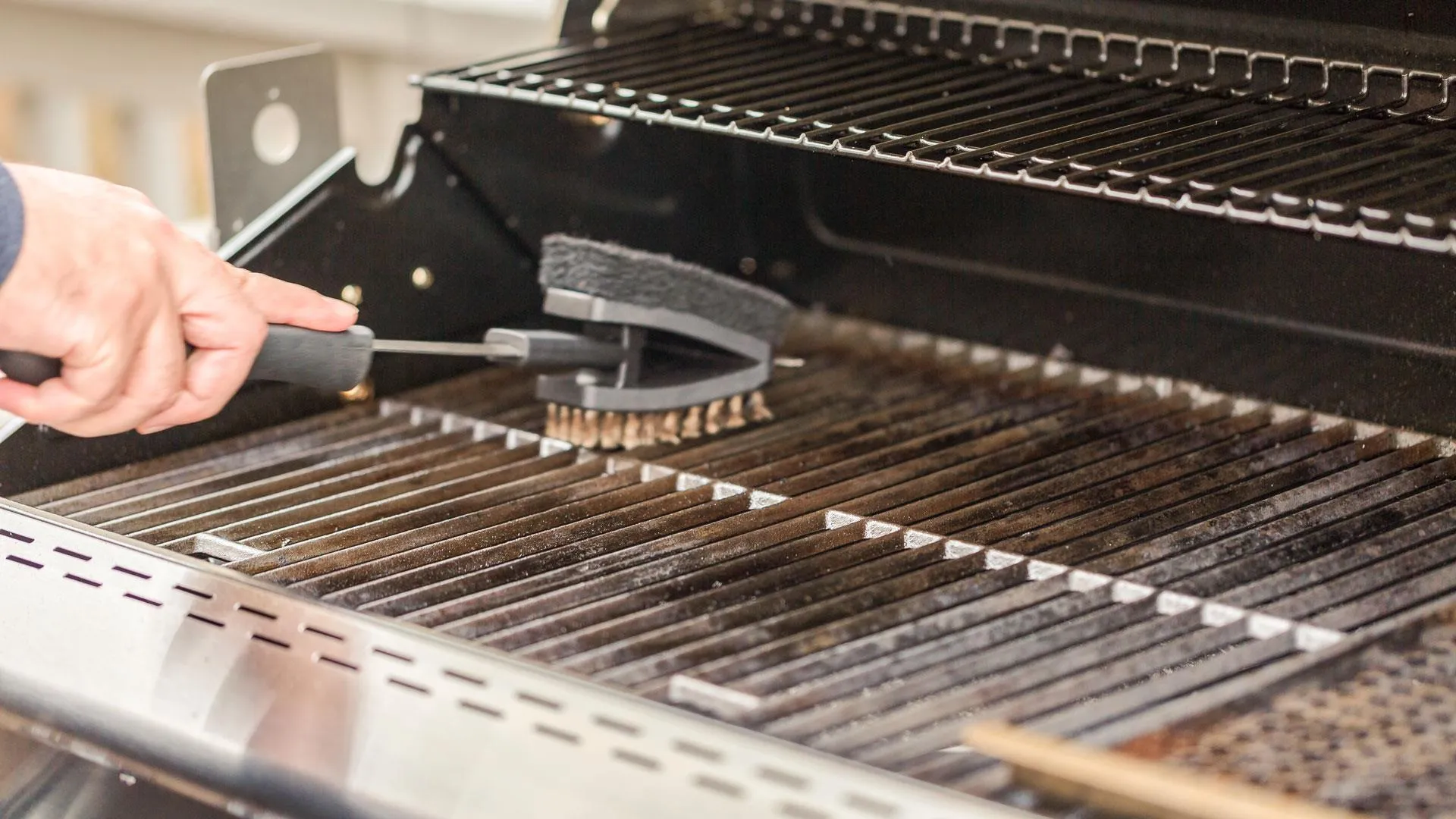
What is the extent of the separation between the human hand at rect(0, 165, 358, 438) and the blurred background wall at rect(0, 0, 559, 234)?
1.61 meters

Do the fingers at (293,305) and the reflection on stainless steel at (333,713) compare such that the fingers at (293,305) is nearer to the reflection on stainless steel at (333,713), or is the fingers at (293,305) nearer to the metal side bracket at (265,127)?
the reflection on stainless steel at (333,713)

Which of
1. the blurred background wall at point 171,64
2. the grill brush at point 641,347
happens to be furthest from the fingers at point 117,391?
the blurred background wall at point 171,64

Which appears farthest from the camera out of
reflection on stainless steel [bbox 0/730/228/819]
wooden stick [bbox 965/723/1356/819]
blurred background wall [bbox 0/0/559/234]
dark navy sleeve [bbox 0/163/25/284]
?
blurred background wall [bbox 0/0/559/234]

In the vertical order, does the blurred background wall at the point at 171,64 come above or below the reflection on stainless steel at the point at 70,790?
above

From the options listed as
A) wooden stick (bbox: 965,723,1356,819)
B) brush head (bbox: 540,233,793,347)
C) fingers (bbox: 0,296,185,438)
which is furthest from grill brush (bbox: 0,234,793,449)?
wooden stick (bbox: 965,723,1356,819)

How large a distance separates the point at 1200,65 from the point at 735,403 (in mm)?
462

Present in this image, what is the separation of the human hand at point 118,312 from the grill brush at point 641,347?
0.21 m

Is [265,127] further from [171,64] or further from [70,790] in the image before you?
[171,64]

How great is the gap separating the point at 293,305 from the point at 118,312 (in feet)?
0.47

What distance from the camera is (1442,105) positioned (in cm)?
112

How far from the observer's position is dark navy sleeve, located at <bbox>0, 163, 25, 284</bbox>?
32.0 inches

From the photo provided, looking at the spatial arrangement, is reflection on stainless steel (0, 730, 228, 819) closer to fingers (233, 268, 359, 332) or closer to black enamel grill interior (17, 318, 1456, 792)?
black enamel grill interior (17, 318, 1456, 792)

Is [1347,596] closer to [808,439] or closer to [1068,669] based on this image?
[1068,669]

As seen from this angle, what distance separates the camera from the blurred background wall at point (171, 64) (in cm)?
260
